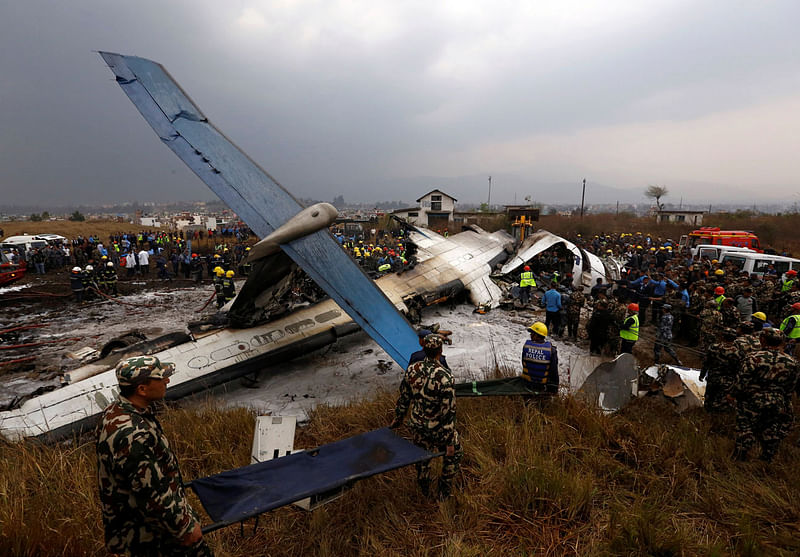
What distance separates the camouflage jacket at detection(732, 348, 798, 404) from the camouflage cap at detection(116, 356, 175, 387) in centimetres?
676

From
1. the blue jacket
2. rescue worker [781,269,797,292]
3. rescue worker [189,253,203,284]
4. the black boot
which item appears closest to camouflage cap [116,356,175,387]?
the black boot

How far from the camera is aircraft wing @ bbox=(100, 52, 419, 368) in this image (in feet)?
20.7

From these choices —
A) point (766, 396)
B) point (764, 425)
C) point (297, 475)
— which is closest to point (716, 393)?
point (764, 425)

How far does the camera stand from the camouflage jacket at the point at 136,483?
2.27 m

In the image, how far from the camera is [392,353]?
20.7 ft

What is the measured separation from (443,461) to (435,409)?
61 cm

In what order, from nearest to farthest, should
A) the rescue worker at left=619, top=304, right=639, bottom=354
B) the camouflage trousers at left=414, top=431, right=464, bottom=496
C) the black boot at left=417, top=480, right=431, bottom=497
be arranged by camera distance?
the camouflage trousers at left=414, top=431, right=464, bottom=496, the black boot at left=417, top=480, right=431, bottom=497, the rescue worker at left=619, top=304, right=639, bottom=354

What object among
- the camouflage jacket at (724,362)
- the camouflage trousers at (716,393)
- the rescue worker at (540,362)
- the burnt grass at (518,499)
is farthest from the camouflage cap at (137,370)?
the camouflage trousers at (716,393)

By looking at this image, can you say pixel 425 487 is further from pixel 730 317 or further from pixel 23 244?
pixel 23 244

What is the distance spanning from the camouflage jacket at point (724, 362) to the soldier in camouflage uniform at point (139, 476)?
7.41 meters

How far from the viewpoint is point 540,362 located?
5582 mm

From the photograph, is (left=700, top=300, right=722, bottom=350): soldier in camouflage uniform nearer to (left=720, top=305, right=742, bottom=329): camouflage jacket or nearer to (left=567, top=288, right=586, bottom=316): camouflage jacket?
(left=720, top=305, right=742, bottom=329): camouflage jacket

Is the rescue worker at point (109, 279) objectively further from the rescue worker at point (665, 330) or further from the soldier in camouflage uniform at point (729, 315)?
the soldier in camouflage uniform at point (729, 315)

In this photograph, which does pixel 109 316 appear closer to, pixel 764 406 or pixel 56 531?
pixel 56 531
